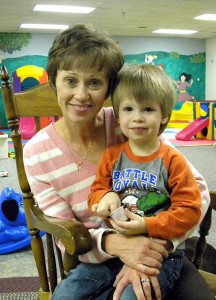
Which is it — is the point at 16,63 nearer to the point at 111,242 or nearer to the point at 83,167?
the point at 83,167

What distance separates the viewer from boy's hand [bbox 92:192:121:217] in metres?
1.14

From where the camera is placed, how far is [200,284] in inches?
47.4

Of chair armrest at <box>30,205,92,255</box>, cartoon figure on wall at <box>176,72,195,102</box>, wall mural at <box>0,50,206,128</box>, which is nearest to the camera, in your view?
chair armrest at <box>30,205,92,255</box>

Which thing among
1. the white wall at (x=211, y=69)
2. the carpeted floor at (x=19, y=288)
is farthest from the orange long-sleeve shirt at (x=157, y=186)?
the white wall at (x=211, y=69)

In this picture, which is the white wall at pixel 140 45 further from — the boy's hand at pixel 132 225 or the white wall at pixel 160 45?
the boy's hand at pixel 132 225

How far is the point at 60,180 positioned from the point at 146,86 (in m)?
0.41

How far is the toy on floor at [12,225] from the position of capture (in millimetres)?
2866

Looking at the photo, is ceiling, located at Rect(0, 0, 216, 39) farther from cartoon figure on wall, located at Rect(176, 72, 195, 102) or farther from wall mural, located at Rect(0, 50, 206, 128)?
cartoon figure on wall, located at Rect(176, 72, 195, 102)

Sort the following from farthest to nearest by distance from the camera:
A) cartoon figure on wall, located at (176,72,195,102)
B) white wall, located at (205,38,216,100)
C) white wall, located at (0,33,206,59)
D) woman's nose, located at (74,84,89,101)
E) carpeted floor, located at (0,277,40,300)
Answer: white wall, located at (205,38,216,100)
cartoon figure on wall, located at (176,72,195,102)
white wall, located at (0,33,206,59)
carpeted floor, located at (0,277,40,300)
woman's nose, located at (74,84,89,101)

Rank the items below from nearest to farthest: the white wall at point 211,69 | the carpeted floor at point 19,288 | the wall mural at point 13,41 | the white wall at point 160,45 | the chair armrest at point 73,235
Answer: the chair armrest at point 73,235 → the carpeted floor at point 19,288 → the wall mural at point 13,41 → the white wall at point 160,45 → the white wall at point 211,69

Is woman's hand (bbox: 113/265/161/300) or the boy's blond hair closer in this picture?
woman's hand (bbox: 113/265/161/300)

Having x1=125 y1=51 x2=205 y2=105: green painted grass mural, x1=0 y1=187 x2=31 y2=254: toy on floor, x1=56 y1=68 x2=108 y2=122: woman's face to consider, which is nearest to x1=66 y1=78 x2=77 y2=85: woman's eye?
x1=56 y1=68 x2=108 y2=122: woman's face

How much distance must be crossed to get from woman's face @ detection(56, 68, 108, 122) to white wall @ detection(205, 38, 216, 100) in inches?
543

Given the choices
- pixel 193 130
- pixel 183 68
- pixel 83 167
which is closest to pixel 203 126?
pixel 193 130
